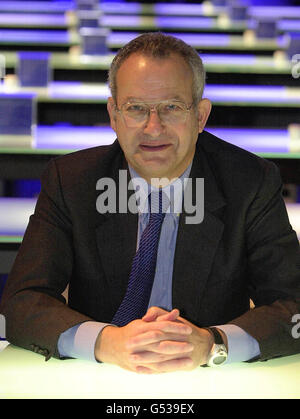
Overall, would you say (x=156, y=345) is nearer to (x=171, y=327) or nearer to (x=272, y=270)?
(x=171, y=327)

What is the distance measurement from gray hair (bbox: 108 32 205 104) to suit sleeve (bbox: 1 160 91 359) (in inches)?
12.1

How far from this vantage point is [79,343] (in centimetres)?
121

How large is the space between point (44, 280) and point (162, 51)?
1.90 ft

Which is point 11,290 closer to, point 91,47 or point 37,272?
point 37,272

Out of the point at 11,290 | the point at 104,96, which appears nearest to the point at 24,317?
the point at 11,290

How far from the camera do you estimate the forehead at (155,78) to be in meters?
1.49

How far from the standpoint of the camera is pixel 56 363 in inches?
47.5
